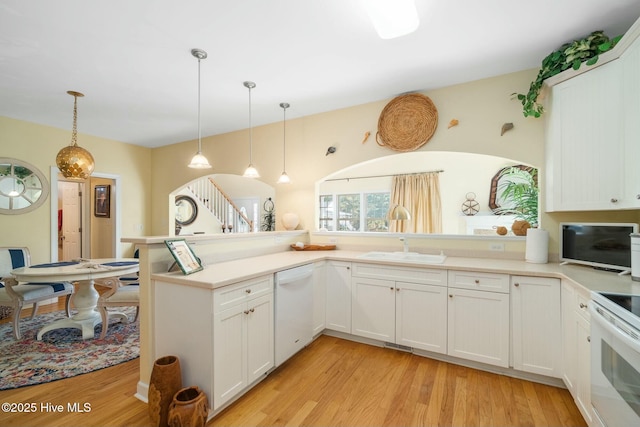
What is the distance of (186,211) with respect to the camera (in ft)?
21.3

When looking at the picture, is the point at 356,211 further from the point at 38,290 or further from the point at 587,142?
the point at 38,290

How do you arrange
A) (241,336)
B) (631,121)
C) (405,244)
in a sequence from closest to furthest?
(631,121) → (241,336) → (405,244)

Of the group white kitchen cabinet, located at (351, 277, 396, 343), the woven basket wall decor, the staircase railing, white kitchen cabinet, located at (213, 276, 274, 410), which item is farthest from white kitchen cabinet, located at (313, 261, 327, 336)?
the staircase railing

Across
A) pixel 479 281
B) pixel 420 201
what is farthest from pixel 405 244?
pixel 420 201

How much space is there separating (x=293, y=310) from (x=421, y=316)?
1139mm

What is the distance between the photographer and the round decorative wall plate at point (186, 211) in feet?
21.1

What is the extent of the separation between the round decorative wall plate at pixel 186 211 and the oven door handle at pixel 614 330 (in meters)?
6.63

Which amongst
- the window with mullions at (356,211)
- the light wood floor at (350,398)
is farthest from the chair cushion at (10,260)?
the window with mullions at (356,211)

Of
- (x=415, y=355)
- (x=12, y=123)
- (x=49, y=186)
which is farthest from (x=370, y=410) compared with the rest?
(x=12, y=123)

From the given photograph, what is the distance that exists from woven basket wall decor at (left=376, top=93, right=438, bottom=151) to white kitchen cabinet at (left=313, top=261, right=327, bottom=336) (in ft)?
5.24

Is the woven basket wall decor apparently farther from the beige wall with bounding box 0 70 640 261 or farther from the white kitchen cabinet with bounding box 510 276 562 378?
the white kitchen cabinet with bounding box 510 276 562 378

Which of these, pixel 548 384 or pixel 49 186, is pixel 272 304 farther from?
pixel 49 186

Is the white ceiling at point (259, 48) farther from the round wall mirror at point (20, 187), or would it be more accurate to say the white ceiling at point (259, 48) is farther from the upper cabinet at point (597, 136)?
the round wall mirror at point (20, 187)

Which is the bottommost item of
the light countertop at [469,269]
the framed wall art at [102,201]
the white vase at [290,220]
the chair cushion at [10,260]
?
the chair cushion at [10,260]
